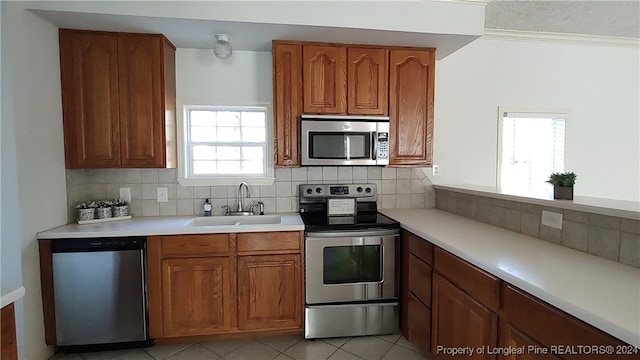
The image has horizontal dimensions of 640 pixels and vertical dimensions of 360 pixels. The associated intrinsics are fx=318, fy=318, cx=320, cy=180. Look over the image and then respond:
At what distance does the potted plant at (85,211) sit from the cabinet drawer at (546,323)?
2.76 metres

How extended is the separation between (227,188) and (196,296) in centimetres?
94

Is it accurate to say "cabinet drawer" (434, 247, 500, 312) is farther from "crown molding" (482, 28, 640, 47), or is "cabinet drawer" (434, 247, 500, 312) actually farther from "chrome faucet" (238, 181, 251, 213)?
"crown molding" (482, 28, 640, 47)

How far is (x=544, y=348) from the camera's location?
3.80 feet

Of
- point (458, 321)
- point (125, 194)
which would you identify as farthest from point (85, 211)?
point (458, 321)

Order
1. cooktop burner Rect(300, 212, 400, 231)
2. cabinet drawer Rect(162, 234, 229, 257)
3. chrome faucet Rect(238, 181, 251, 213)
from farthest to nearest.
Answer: chrome faucet Rect(238, 181, 251, 213) → cooktop burner Rect(300, 212, 400, 231) → cabinet drawer Rect(162, 234, 229, 257)

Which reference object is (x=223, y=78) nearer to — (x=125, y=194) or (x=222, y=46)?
(x=222, y=46)

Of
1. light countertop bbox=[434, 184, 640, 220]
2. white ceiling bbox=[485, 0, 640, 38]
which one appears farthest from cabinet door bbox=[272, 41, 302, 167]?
white ceiling bbox=[485, 0, 640, 38]

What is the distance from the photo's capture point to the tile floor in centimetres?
218

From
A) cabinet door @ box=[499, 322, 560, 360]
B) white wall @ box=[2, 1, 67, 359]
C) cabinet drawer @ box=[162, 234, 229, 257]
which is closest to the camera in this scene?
cabinet door @ box=[499, 322, 560, 360]

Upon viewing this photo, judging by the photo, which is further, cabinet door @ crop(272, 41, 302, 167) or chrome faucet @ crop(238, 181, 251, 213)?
chrome faucet @ crop(238, 181, 251, 213)

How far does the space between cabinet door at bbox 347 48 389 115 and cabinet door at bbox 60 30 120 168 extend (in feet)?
5.86

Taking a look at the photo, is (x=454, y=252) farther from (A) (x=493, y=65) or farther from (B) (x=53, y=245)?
(B) (x=53, y=245)

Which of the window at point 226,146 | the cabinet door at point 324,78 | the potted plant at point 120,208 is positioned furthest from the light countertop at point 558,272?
the potted plant at point 120,208

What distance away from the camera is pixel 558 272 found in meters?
1.32
